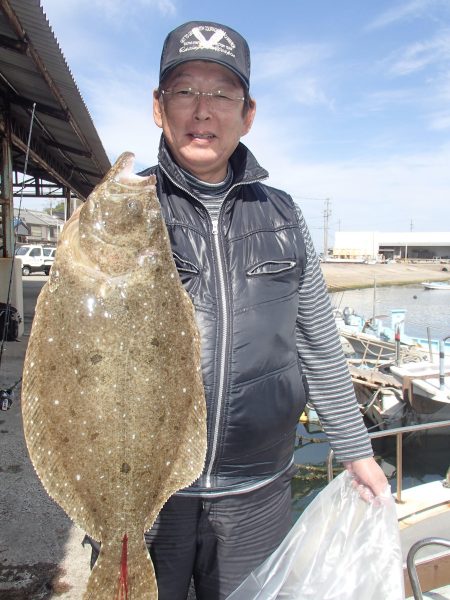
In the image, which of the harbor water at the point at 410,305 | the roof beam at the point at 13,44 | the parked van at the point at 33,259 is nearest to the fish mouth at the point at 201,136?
the roof beam at the point at 13,44

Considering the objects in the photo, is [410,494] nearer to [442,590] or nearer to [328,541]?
[442,590]

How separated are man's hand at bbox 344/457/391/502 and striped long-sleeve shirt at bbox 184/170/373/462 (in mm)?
37

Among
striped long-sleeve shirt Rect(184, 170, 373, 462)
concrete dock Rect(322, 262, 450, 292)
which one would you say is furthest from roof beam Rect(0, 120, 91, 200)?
concrete dock Rect(322, 262, 450, 292)

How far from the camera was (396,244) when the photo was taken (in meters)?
90.5

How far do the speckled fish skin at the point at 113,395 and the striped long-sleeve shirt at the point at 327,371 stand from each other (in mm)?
702

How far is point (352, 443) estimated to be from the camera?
7.41 feet

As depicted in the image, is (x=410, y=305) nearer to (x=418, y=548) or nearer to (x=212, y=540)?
(x=418, y=548)

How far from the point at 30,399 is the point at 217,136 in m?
1.17

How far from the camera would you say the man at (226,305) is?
186 centimetres

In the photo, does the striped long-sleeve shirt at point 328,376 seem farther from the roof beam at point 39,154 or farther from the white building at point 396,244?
the white building at point 396,244

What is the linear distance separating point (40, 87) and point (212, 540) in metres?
6.74

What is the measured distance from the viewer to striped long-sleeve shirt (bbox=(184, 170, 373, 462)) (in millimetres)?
2203

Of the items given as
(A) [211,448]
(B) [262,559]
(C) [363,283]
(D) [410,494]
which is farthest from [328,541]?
(C) [363,283]

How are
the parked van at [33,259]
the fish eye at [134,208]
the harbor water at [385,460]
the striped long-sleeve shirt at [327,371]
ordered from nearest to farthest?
1. the fish eye at [134,208]
2. the striped long-sleeve shirt at [327,371]
3. the harbor water at [385,460]
4. the parked van at [33,259]
